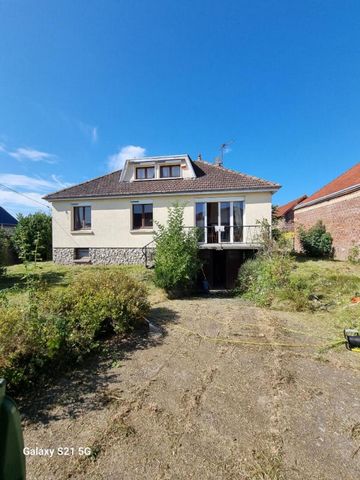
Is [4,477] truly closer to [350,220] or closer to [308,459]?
[308,459]

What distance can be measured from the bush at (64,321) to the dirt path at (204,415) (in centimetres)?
41

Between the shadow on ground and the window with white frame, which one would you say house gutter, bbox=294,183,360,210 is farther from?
the shadow on ground

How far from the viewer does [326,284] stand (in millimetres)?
8234

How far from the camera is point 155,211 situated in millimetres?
14164

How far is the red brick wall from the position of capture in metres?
12.6

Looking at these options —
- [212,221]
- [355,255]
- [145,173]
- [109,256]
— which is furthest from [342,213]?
[109,256]

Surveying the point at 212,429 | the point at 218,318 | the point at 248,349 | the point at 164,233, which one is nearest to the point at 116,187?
the point at 164,233

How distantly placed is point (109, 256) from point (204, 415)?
509 inches

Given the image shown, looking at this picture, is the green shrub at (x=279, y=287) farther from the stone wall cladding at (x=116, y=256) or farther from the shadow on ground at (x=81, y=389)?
the stone wall cladding at (x=116, y=256)

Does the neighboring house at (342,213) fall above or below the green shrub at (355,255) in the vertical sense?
above

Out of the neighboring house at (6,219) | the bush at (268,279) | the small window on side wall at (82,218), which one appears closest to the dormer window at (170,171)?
the small window on side wall at (82,218)

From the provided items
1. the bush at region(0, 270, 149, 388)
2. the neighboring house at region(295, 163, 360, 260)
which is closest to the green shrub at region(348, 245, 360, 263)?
the neighboring house at region(295, 163, 360, 260)

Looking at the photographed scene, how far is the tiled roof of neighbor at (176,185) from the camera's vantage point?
13.1 meters

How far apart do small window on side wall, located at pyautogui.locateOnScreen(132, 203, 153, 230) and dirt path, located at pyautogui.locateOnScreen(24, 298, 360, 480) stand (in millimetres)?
10429
